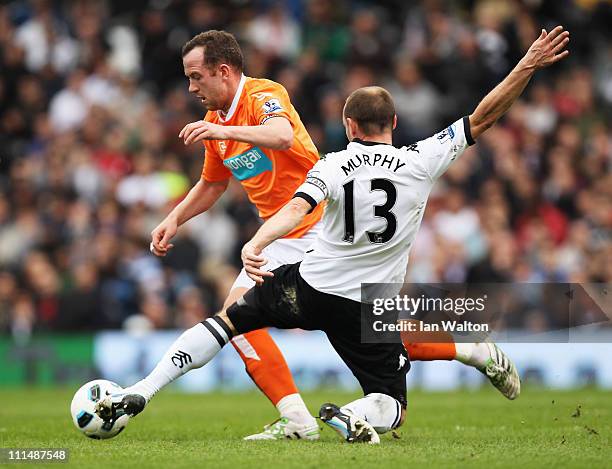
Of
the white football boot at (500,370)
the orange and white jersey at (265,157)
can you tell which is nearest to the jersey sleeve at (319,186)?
the orange and white jersey at (265,157)

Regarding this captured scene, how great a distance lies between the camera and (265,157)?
7922 mm

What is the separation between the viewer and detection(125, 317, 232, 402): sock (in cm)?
731

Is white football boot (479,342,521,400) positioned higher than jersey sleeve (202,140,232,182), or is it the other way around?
jersey sleeve (202,140,232,182)

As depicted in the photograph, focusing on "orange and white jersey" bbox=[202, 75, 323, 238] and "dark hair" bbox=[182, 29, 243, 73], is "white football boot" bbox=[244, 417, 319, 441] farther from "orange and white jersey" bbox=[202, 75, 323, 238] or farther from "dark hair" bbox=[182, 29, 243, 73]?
"dark hair" bbox=[182, 29, 243, 73]

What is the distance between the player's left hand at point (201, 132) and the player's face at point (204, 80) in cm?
88

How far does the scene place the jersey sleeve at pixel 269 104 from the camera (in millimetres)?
7510

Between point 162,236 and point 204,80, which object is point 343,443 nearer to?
point 162,236

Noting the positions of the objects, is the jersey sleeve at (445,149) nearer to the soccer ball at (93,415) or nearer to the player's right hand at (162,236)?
the player's right hand at (162,236)

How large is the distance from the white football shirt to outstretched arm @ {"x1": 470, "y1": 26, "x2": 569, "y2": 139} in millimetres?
178

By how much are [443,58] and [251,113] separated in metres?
10.7

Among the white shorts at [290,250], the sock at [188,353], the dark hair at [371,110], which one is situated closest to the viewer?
the dark hair at [371,110]

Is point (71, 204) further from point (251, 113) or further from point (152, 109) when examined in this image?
point (251, 113)

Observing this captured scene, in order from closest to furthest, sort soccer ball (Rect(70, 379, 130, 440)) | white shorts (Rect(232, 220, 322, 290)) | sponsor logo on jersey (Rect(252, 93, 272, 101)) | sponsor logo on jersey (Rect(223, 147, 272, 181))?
soccer ball (Rect(70, 379, 130, 440)) → sponsor logo on jersey (Rect(252, 93, 272, 101)) → sponsor logo on jersey (Rect(223, 147, 272, 181)) → white shorts (Rect(232, 220, 322, 290))

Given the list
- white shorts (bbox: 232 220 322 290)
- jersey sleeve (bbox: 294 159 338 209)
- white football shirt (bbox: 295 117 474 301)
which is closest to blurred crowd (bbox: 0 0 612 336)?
white shorts (bbox: 232 220 322 290)
